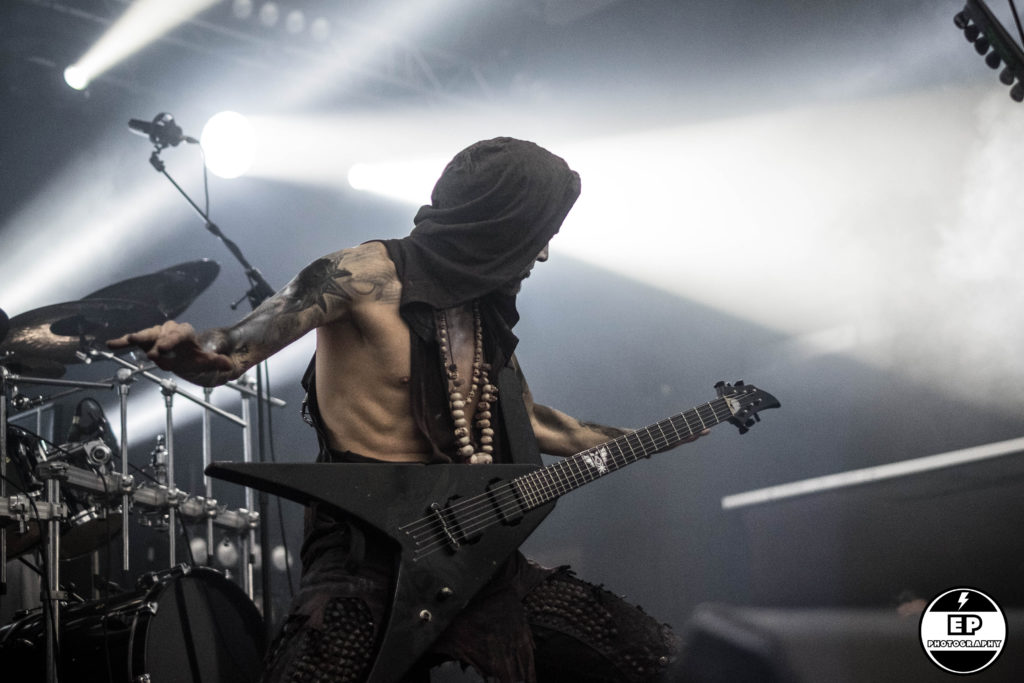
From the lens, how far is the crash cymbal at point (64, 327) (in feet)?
14.1

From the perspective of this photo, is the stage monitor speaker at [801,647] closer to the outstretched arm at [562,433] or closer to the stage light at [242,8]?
the outstretched arm at [562,433]

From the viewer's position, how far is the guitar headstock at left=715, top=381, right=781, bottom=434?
9.02ft

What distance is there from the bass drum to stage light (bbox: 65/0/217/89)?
4.22m

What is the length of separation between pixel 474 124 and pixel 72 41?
2.85 m

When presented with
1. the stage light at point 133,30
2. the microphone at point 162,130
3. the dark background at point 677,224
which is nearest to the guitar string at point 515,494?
the dark background at point 677,224

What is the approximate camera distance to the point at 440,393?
2.26m

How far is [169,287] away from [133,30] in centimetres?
254

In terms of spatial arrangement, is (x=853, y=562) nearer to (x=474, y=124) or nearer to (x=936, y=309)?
(x=936, y=309)

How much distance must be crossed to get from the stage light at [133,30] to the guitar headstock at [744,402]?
5090 mm

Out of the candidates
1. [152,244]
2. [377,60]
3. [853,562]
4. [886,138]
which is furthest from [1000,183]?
[152,244]

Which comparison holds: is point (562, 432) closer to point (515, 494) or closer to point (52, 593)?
point (515, 494)

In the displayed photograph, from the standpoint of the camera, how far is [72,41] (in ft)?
20.4

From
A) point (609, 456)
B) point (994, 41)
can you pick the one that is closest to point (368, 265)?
point (609, 456)

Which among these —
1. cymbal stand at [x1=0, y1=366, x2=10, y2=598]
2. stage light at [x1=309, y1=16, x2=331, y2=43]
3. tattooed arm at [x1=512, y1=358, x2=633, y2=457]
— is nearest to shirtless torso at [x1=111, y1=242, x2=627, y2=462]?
tattooed arm at [x1=512, y1=358, x2=633, y2=457]
